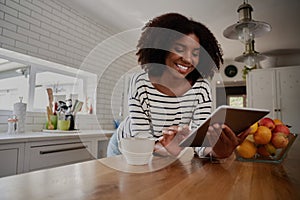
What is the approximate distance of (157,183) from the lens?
409 mm

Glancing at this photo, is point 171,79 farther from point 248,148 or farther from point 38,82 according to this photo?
point 38,82

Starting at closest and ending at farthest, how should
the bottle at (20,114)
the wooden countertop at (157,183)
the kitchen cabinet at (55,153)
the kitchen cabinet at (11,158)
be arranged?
the wooden countertop at (157,183) → the kitchen cabinet at (11,158) → the kitchen cabinet at (55,153) → the bottle at (20,114)

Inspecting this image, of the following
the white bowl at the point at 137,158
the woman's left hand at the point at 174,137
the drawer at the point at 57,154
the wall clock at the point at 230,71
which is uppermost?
the wall clock at the point at 230,71

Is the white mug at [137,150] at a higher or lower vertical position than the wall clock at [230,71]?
lower

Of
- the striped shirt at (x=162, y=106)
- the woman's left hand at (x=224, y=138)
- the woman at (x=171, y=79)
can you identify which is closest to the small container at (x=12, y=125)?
the woman at (x=171, y=79)

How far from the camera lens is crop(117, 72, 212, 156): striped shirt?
91 centimetres

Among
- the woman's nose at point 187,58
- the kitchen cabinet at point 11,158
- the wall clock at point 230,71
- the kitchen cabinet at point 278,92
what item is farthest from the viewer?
the wall clock at point 230,71

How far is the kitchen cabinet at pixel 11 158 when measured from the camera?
1327 mm

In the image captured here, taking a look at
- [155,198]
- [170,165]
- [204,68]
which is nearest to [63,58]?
[204,68]

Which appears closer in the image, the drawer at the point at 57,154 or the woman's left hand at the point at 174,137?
the woman's left hand at the point at 174,137

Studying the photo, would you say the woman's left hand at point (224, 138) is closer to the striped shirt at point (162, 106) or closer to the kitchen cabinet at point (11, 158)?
the striped shirt at point (162, 106)

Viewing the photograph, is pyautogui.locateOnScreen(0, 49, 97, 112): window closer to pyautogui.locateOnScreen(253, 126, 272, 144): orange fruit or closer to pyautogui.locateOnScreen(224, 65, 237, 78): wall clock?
pyautogui.locateOnScreen(253, 126, 272, 144): orange fruit

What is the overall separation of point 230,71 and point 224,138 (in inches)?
171

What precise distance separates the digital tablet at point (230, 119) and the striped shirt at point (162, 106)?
333mm
